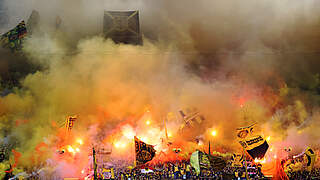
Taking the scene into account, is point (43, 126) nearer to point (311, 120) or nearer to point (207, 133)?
point (207, 133)

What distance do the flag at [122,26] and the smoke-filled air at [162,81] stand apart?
121mm

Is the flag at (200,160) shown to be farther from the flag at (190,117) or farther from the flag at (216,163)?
the flag at (190,117)

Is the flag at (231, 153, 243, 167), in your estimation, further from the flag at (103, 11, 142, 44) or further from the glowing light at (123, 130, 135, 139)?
the flag at (103, 11, 142, 44)

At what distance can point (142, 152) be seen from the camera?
776 centimetres

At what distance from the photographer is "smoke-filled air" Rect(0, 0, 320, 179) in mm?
8219

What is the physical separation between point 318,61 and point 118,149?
6.43 metres

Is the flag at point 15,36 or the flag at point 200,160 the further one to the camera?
the flag at point 15,36

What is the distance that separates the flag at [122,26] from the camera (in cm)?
834

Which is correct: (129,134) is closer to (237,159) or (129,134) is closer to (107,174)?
(107,174)

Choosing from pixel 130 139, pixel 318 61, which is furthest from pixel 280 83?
pixel 130 139

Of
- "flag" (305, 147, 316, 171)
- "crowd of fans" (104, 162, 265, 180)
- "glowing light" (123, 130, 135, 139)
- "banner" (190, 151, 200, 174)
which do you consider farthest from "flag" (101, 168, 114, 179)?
"flag" (305, 147, 316, 171)

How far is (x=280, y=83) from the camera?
849cm

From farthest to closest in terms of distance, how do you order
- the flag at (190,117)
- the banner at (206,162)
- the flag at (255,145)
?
the flag at (190,117) < the flag at (255,145) < the banner at (206,162)

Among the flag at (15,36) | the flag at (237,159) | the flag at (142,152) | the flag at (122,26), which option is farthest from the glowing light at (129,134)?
the flag at (15,36)
